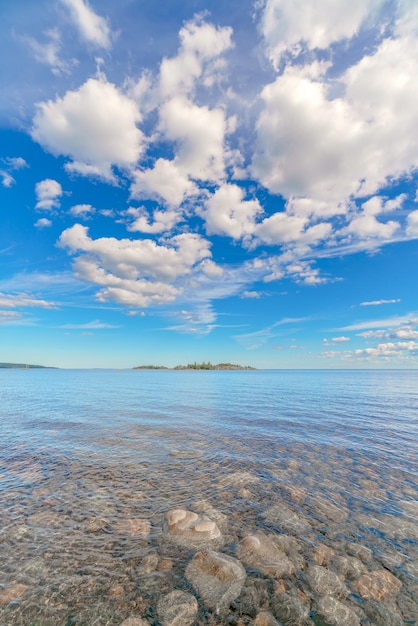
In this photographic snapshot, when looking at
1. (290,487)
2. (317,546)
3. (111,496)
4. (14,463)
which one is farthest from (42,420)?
(317,546)

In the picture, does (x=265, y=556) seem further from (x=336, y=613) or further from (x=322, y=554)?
(x=336, y=613)

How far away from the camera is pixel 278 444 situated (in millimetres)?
16375

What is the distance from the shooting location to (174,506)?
29.5 ft

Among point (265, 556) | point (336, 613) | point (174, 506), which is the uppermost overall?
point (174, 506)

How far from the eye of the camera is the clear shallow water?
541cm

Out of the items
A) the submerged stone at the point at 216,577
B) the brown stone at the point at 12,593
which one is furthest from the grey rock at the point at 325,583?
the brown stone at the point at 12,593

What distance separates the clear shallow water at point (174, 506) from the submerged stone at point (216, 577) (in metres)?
0.20

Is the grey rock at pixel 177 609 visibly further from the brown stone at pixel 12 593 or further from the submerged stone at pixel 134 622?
the brown stone at pixel 12 593

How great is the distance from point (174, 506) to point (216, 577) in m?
3.37

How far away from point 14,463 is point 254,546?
11.7 metres

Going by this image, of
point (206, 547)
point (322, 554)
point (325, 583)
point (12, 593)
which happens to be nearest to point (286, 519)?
point (322, 554)

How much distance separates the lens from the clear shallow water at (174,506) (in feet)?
17.7

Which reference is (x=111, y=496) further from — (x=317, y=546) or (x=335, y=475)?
(x=335, y=475)

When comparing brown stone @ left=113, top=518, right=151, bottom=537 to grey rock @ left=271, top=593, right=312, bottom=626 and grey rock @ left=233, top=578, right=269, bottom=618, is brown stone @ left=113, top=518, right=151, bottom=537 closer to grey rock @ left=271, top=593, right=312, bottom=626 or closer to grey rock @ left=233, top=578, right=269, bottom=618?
grey rock @ left=233, top=578, right=269, bottom=618
